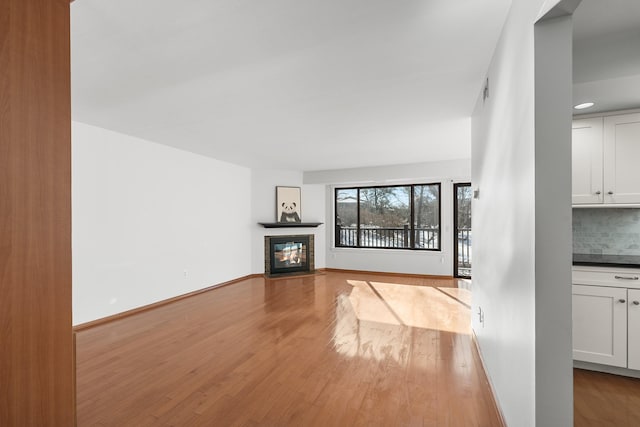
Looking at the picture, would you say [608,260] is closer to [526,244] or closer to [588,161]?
[588,161]

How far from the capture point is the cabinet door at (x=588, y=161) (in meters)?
2.40

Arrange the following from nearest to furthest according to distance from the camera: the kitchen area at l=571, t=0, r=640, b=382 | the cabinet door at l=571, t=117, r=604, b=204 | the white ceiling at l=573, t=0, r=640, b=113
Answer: the white ceiling at l=573, t=0, r=640, b=113
the kitchen area at l=571, t=0, r=640, b=382
the cabinet door at l=571, t=117, r=604, b=204

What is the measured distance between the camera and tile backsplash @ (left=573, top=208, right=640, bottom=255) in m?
2.55

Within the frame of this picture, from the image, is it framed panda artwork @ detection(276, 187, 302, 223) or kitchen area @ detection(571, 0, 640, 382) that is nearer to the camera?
kitchen area @ detection(571, 0, 640, 382)

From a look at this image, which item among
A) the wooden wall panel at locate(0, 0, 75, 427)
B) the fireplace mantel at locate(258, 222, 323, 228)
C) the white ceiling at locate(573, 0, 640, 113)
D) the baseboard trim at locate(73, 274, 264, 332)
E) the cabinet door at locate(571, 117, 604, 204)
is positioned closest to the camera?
the wooden wall panel at locate(0, 0, 75, 427)

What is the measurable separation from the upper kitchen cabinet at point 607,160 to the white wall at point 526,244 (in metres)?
1.12

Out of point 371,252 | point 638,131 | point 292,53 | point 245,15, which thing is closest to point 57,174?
point 245,15

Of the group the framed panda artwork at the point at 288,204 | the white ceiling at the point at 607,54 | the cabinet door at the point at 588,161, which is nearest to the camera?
the white ceiling at the point at 607,54

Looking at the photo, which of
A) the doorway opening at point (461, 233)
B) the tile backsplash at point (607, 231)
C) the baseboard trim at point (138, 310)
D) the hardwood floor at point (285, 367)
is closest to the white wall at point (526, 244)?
the hardwood floor at point (285, 367)

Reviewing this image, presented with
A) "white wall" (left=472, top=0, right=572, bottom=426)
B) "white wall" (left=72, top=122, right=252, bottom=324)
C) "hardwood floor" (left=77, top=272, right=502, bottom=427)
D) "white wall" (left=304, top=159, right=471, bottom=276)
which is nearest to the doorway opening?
"white wall" (left=304, top=159, right=471, bottom=276)

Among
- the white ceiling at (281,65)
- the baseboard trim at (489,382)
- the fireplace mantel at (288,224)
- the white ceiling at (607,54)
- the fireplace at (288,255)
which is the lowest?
the baseboard trim at (489,382)

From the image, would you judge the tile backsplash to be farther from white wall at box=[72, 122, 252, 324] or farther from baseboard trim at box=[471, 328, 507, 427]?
white wall at box=[72, 122, 252, 324]

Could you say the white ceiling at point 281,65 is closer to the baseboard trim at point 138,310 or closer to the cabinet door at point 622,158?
the cabinet door at point 622,158

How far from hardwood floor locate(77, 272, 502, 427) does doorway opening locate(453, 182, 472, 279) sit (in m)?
1.99
